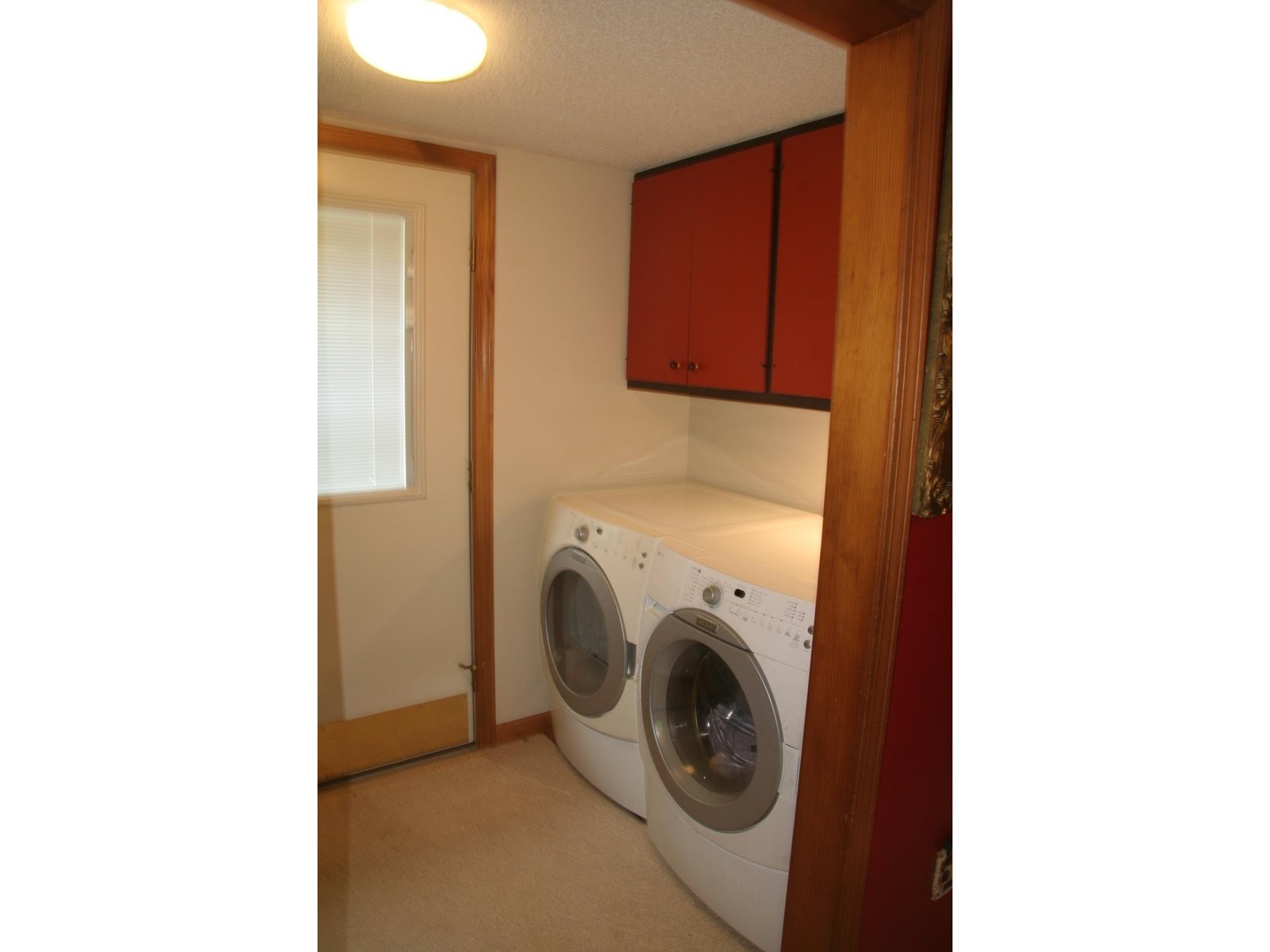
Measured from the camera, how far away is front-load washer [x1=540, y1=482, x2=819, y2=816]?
2.22 meters

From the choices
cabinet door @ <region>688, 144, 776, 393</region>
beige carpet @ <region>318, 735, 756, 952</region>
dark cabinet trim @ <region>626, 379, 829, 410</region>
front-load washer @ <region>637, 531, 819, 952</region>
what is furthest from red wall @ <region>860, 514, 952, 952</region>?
cabinet door @ <region>688, 144, 776, 393</region>

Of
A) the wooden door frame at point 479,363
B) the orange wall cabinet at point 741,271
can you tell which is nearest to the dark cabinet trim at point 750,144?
the orange wall cabinet at point 741,271

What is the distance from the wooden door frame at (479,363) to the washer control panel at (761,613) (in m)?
1.04

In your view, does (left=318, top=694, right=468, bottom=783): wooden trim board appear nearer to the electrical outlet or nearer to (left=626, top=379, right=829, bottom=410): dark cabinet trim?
(left=626, top=379, right=829, bottom=410): dark cabinet trim

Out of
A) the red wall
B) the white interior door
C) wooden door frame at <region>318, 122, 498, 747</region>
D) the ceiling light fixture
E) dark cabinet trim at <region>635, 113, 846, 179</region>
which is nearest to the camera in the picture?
the red wall

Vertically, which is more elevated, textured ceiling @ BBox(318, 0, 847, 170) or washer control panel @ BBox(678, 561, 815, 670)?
textured ceiling @ BBox(318, 0, 847, 170)

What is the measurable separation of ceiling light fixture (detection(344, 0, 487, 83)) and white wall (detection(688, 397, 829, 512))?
1342 mm

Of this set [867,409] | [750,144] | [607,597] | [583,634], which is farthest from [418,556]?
[867,409]
